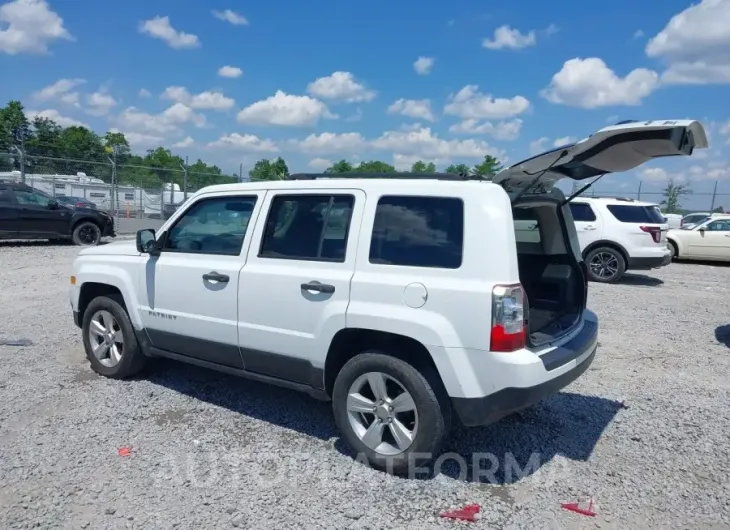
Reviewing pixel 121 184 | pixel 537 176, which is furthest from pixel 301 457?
pixel 121 184

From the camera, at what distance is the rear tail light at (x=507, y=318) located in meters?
3.17

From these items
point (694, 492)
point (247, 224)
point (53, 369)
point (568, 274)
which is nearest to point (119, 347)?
point (53, 369)

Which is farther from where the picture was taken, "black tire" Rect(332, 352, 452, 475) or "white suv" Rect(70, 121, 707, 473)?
"black tire" Rect(332, 352, 452, 475)

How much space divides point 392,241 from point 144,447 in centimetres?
220

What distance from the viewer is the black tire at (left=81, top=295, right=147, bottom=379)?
4.98 m

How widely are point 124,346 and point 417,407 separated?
9.55 feet

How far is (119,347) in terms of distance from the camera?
5.17 metres

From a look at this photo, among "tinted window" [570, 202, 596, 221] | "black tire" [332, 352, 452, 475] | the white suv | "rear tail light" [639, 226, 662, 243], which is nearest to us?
the white suv

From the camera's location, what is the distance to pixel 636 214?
40.3 feet

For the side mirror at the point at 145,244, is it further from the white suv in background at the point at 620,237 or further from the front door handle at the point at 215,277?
the white suv in background at the point at 620,237

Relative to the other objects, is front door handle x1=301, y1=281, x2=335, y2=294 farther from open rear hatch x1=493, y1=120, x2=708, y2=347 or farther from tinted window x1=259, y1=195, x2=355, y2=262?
open rear hatch x1=493, y1=120, x2=708, y2=347

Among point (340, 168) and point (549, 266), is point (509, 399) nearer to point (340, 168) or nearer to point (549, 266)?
point (549, 266)

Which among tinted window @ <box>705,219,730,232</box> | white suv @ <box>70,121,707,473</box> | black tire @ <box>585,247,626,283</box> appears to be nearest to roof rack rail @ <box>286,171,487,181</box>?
white suv @ <box>70,121,707,473</box>

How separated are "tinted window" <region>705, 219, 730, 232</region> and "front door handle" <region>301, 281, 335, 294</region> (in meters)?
17.6
